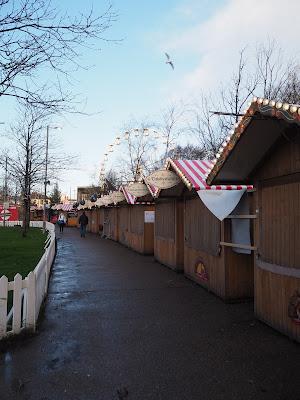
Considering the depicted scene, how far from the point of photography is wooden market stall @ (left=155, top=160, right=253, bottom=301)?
29.2ft

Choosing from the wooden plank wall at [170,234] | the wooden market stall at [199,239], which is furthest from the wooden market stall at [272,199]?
the wooden plank wall at [170,234]

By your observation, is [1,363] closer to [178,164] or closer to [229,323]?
[229,323]

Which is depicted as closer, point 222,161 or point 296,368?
point 296,368

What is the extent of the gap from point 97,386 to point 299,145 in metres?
4.19

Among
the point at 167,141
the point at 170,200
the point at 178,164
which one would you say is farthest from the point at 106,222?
the point at 178,164

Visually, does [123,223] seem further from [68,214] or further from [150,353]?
[68,214]

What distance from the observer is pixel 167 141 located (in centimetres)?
3666

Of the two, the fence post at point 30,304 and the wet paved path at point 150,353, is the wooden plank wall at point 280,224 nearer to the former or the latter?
the wet paved path at point 150,353

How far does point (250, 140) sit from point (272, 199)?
1.03 meters

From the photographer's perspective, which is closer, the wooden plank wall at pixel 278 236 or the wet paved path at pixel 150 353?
the wet paved path at pixel 150 353

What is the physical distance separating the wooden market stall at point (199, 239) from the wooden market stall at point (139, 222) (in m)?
2.83

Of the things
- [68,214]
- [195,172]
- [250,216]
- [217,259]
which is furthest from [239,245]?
[68,214]

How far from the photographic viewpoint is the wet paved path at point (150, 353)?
14.6 feet

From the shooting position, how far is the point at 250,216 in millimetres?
8008
